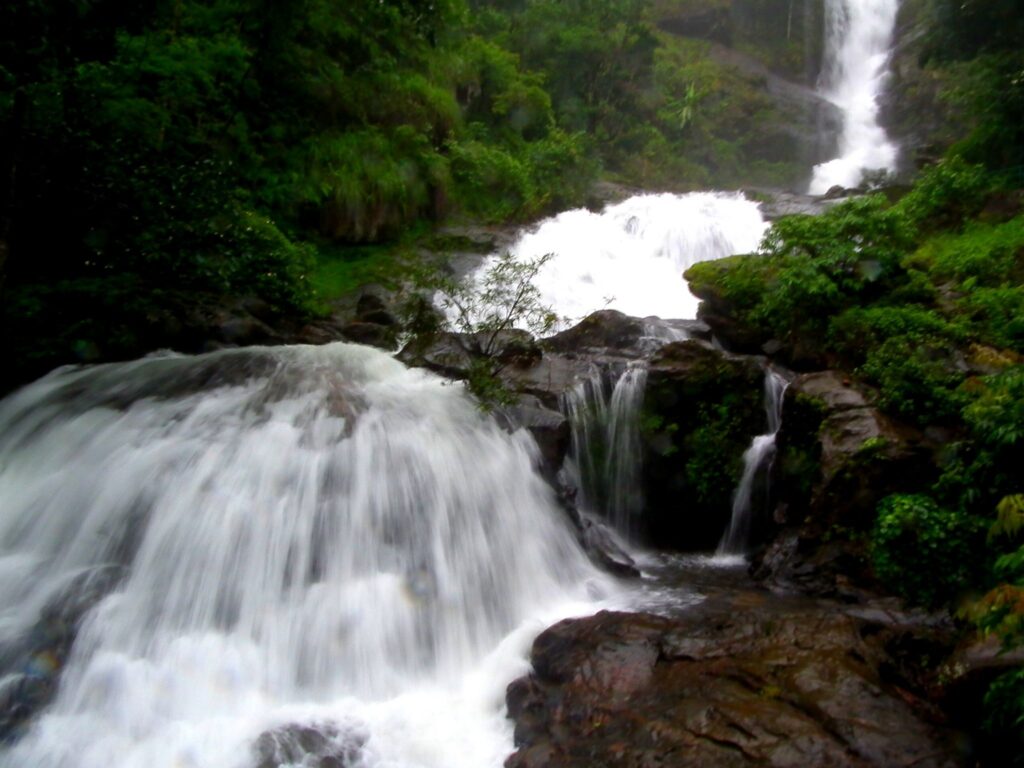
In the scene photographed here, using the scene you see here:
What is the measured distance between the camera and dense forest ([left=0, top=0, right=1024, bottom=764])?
6699 mm

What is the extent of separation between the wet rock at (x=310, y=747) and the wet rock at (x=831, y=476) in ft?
14.7

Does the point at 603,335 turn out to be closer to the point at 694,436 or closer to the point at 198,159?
the point at 694,436

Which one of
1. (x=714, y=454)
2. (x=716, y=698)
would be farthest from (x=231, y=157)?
(x=716, y=698)

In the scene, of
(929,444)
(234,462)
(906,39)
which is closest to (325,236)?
(234,462)

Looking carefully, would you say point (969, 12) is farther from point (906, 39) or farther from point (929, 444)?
point (906, 39)

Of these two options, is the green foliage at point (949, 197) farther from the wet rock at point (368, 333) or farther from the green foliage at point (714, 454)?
the wet rock at point (368, 333)

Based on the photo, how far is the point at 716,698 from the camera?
498cm

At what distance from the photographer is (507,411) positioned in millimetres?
8750

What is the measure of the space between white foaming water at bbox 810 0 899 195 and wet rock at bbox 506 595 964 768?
85.5 feet

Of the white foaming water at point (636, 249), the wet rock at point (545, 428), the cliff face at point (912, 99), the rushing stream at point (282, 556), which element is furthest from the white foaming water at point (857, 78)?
Answer: the rushing stream at point (282, 556)

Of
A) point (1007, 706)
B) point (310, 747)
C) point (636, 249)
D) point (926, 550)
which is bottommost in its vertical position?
point (310, 747)

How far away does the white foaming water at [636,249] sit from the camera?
15.9 m

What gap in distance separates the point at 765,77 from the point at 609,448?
30.5 meters

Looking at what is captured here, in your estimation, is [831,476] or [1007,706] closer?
[1007,706]
